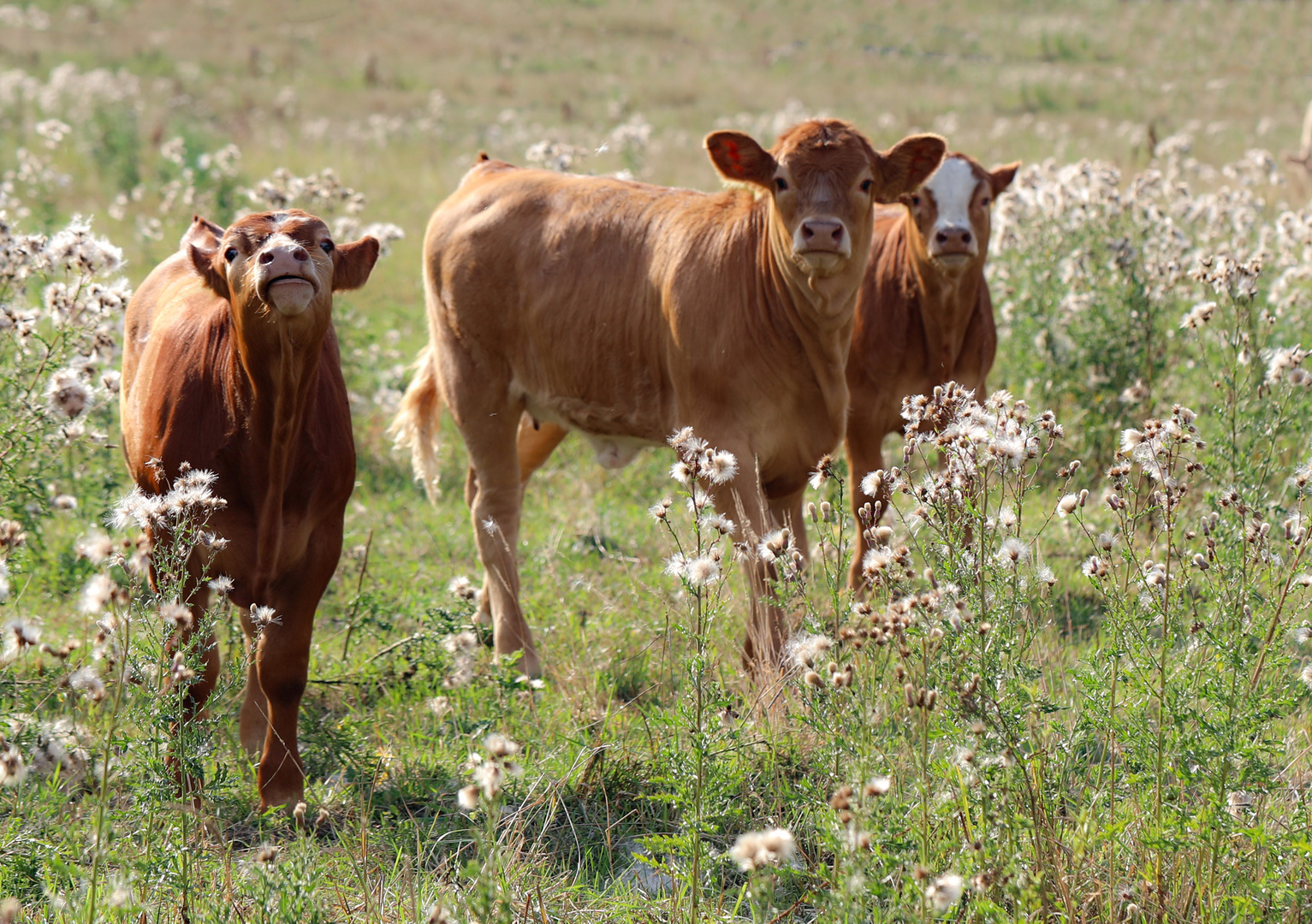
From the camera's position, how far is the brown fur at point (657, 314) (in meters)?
4.72

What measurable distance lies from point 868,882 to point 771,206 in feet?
10.0

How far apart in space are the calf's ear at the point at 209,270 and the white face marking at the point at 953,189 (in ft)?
10.8

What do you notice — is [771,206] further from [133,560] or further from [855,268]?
[133,560]

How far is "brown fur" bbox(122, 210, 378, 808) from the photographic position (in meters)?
3.72

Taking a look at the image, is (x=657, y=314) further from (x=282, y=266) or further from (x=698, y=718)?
→ (x=698, y=718)

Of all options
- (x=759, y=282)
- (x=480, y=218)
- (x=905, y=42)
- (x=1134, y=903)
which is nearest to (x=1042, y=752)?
(x=1134, y=903)

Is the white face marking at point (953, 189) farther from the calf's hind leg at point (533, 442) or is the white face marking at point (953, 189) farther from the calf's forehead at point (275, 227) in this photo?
the calf's forehead at point (275, 227)

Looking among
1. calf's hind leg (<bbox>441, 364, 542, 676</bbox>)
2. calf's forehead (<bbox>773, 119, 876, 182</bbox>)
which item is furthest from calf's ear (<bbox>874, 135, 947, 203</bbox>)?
calf's hind leg (<bbox>441, 364, 542, 676</bbox>)

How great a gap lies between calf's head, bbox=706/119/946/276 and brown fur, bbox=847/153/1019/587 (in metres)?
1.01

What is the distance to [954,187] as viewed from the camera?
231 inches

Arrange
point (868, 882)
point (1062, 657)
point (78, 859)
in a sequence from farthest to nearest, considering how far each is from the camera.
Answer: point (1062, 657), point (78, 859), point (868, 882)

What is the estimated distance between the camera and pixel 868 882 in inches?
96.7

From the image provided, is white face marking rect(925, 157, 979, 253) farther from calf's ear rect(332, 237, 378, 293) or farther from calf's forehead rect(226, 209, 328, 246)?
calf's forehead rect(226, 209, 328, 246)

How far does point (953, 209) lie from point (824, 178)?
1.45 metres
